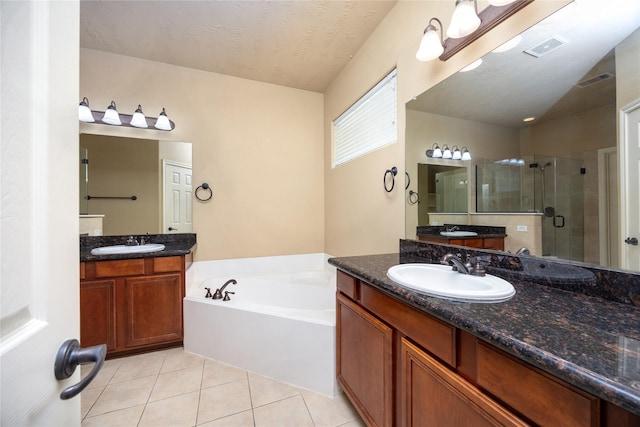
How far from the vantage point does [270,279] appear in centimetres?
271

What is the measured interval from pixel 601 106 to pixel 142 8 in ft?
9.32

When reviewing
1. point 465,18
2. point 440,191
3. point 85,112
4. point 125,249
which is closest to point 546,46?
point 465,18

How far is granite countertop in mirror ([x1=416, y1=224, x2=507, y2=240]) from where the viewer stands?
1288 mm

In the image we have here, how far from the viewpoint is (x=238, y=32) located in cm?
216

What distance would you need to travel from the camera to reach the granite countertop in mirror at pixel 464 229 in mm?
1288

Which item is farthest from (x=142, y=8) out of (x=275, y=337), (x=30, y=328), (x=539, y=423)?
(x=539, y=423)

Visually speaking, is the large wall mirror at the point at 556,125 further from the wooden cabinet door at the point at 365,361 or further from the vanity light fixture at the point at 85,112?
the vanity light fixture at the point at 85,112

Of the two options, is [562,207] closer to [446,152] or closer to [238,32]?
[446,152]

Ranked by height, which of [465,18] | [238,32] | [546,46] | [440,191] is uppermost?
[238,32]

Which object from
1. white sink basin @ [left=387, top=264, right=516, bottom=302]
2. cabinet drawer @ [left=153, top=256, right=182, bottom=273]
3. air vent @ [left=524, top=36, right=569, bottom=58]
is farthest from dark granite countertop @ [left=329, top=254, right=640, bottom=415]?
cabinet drawer @ [left=153, top=256, right=182, bottom=273]

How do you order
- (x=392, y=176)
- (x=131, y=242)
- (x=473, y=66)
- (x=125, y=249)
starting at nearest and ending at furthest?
(x=473, y=66) < (x=392, y=176) < (x=125, y=249) < (x=131, y=242)

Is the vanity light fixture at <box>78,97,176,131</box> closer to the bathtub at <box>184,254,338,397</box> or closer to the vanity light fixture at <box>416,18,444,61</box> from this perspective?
the bathtub at <box>184,254,338,397</box>

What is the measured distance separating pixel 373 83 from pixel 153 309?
2680mm

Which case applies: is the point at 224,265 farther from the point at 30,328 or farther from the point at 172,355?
the point at 30,328
